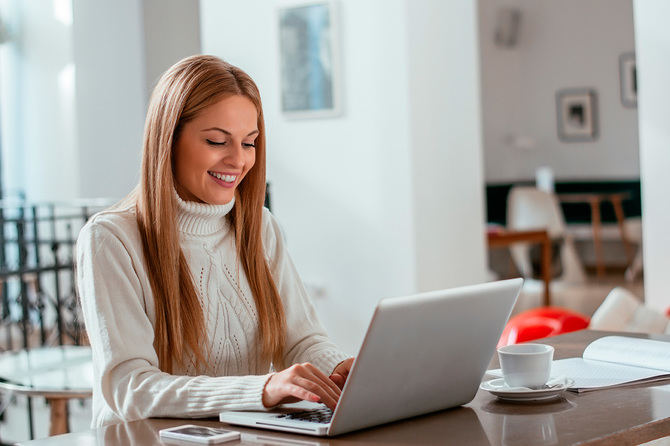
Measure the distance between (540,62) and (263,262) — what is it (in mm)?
8964

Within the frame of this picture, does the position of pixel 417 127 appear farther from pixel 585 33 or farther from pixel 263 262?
pixel 585 33

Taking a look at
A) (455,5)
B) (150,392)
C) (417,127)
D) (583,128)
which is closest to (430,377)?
(150,392)

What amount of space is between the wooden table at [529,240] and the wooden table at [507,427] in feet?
16.3

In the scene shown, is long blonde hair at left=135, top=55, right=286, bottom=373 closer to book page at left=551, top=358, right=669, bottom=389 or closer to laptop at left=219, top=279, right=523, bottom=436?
laptop at left=219, top=279, right=523, bottom=436

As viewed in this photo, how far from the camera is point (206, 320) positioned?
5.55 ft

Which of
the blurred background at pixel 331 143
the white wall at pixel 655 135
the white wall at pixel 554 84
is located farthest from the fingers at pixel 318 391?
the white wall at pixel 554 84

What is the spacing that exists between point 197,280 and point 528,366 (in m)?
0.63

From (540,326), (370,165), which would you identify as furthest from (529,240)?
(540,326)

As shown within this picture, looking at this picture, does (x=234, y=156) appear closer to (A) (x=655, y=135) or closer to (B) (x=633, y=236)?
(A) (x=655, y=135)

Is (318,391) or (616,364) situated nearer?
(318,391)

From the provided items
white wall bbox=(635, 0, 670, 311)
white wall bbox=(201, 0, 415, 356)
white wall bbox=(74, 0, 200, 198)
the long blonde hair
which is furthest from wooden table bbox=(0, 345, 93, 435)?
white wall bbox=(74, 0, 200, 198)

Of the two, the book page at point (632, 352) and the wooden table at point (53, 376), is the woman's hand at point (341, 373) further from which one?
the wooden table at point (53, 376)

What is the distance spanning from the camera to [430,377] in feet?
4.29

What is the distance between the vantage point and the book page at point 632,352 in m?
1.58
